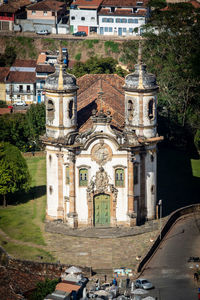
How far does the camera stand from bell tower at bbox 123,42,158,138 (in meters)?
104

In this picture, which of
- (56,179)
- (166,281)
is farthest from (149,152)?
(166,281)

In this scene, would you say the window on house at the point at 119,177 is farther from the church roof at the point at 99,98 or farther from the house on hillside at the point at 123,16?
the house on hillside at the point at 123,16

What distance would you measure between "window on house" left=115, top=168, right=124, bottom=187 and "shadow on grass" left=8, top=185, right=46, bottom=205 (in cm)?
1588

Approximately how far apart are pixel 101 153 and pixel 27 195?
17942mm

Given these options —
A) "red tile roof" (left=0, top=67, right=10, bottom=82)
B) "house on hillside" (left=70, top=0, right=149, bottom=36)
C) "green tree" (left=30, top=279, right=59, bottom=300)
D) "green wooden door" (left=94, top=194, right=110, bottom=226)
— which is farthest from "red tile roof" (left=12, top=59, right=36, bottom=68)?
"green tree" (left=30, top=279, right=59, bottom=300)

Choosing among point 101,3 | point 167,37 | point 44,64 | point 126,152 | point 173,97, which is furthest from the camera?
point 101,3

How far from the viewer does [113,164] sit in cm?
10350

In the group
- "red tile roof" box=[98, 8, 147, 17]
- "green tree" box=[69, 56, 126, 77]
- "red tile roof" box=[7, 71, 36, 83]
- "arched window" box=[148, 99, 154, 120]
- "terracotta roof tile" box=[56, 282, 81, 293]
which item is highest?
"red tile roof" box=[98, 8, 147, 17]

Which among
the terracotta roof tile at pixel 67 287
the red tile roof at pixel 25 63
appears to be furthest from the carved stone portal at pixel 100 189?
the red tile roof at pixel 25 63

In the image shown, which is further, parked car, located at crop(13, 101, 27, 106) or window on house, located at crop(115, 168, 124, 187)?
parked car, located at crop(13, 101, 27, 106)

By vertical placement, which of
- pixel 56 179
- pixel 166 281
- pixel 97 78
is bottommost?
pixel 166 281

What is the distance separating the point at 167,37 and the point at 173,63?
9.17 metres

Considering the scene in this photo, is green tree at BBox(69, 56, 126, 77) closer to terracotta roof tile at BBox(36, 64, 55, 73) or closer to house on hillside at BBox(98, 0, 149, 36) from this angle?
terracotta roof tile at BBox(36, 64, 55, 73)

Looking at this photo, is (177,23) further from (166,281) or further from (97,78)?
(166,281)
